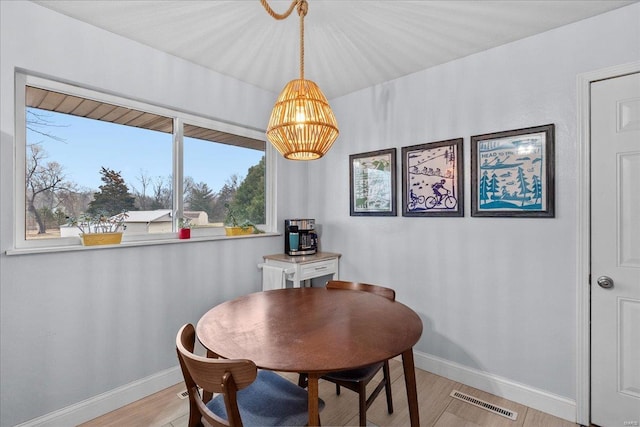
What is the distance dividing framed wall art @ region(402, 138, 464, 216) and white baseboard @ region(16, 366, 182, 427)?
2401 millimetres

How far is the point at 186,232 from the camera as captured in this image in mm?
2502

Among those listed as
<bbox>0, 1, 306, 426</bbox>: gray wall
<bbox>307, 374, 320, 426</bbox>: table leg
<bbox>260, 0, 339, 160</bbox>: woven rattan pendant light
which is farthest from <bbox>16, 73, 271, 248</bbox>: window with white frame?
<bbox>307, 374, 320, 426</bbox>: table leg

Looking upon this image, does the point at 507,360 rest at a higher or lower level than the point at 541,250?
lower

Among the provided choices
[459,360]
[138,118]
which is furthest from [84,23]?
[459,360]

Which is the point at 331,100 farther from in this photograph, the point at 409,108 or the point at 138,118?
the point at 138,118

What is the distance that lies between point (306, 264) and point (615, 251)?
221cm

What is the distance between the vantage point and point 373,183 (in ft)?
9.87

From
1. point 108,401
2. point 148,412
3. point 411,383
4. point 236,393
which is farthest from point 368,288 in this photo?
point 108,401

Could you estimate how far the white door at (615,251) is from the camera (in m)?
1.82

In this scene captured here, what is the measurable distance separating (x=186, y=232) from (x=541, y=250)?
266 cm

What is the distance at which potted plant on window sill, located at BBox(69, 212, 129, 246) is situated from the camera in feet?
6.63

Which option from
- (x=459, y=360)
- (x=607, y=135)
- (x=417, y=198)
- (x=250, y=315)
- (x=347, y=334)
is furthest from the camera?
(x=417, y=198)

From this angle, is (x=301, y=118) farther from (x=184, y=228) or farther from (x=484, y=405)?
(x=484, y=405)

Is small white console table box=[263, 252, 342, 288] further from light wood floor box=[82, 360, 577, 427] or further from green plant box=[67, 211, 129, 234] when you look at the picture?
green plant box=[67, 211, 129, 234]
